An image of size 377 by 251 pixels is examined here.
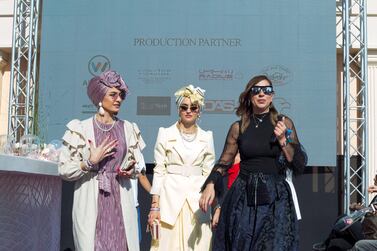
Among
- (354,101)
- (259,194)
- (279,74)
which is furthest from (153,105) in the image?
(259,194)

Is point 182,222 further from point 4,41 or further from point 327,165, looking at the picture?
point 4,41

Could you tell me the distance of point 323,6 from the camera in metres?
8.59

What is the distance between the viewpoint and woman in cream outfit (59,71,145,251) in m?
3.30

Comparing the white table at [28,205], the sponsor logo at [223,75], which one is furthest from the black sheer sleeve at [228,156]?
the sponsor logo at [223,75]

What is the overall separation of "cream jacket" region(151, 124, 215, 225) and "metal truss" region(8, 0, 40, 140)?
4977mm

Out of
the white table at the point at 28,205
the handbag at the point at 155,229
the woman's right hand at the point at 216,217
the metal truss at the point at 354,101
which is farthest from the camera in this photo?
the metal truss at the point at 354,101

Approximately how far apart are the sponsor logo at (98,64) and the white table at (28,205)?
443 cm

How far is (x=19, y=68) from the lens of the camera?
8.88m

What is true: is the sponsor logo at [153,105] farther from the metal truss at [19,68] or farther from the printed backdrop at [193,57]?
the metal truss at [19,68]

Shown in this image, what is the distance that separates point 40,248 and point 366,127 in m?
5.92

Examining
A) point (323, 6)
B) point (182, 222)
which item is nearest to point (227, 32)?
point (323, 6)

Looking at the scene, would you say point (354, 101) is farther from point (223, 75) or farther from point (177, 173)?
point (177, 173)

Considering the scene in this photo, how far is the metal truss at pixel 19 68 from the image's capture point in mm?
8664

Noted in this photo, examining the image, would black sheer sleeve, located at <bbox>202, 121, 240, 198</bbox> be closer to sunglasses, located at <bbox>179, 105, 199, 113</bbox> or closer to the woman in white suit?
the woman in white suit
